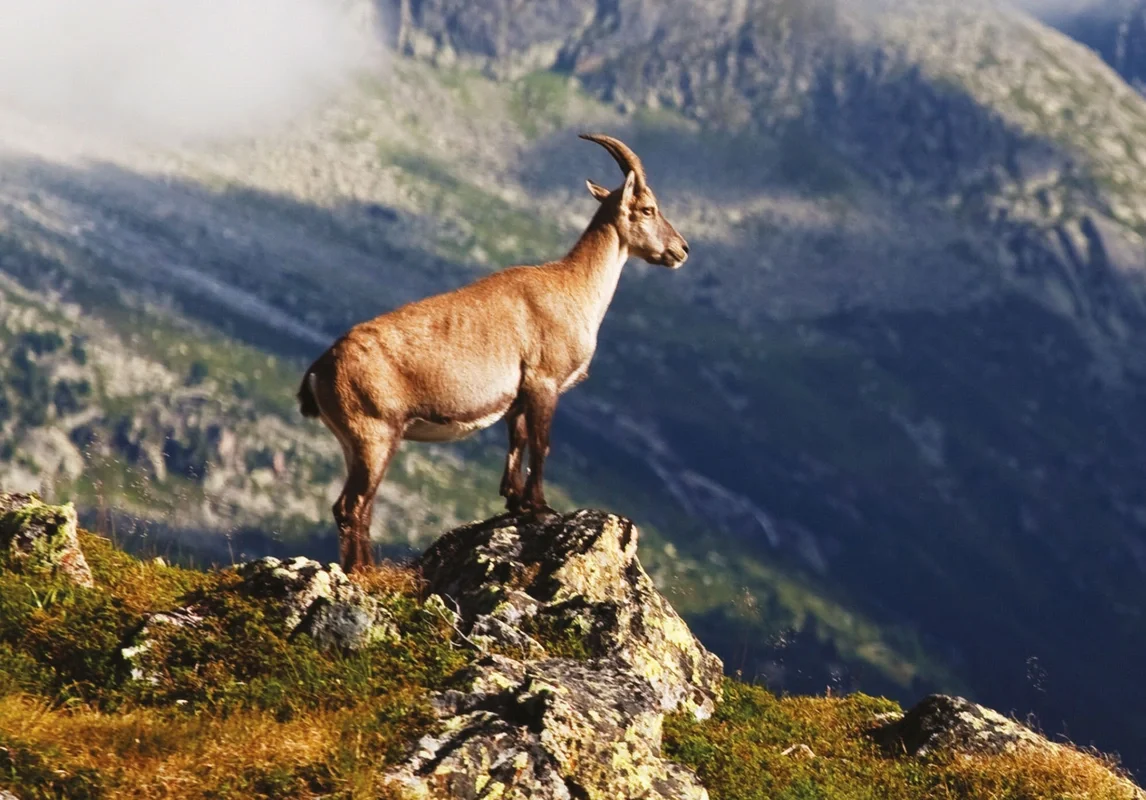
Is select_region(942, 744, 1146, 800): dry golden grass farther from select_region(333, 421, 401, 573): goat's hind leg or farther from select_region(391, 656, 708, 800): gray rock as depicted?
select_region(333, 421, 401, 573): goat's hind leg

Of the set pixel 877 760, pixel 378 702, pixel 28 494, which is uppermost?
pixel 378 702

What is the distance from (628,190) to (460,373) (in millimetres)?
5427

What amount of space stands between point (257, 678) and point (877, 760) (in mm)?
7686

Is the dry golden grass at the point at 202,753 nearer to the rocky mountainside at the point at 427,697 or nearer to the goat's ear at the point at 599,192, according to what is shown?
the rocky mountainside at the point at 427,697

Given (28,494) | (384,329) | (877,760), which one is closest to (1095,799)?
(877,760)

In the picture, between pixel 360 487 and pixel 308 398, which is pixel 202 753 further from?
pixel 308 398

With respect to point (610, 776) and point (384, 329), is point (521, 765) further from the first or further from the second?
point (384, 329)

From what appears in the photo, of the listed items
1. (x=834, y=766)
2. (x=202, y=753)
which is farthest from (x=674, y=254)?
(x=202, y=753)

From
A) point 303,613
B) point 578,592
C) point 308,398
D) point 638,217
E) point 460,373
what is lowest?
point 578,592

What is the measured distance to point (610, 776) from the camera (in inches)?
503

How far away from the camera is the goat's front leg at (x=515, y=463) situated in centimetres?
2016

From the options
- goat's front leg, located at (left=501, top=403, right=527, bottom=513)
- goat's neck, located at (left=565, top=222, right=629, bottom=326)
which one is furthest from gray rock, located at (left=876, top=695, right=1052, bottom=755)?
goat's neck, located at (left=565, top=222, right=629, bottom=326)

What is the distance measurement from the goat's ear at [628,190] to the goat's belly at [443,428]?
5.34 meters

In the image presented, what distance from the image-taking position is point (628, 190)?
22.9 metres
